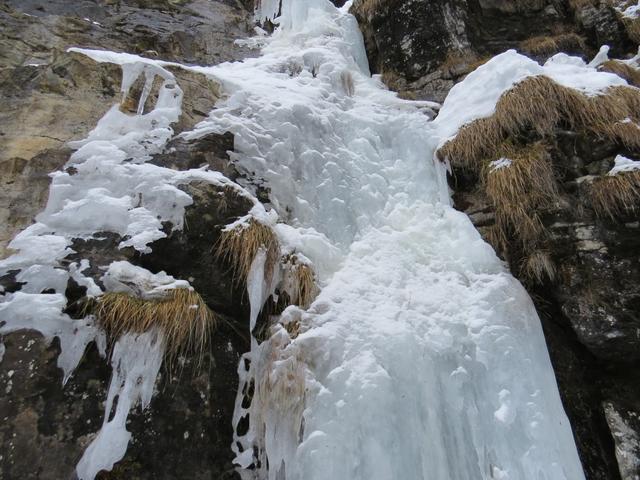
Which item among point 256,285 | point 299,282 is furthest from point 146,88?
point 299,282

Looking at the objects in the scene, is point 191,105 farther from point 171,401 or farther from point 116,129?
point 171,401

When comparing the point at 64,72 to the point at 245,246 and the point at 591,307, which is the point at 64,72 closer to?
the point at 245,246

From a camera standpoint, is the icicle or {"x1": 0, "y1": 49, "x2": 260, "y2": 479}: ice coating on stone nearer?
{"x1": 0, "y1": 49, "x2": 260, "y2": 479}: ice coating on stone

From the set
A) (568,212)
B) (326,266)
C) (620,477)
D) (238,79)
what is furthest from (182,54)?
(620,477)

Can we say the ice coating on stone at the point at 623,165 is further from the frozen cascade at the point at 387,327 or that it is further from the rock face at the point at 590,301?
the frozen cascade at the point at 387,327

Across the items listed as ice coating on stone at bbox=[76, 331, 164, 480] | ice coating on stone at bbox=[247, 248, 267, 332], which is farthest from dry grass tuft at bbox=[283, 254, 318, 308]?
ice coating on stone at bbox=[76, 331, 164, 480]

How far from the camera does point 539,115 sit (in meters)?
4.11

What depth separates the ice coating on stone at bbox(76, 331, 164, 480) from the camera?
2299 mm

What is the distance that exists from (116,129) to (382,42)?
183 inches

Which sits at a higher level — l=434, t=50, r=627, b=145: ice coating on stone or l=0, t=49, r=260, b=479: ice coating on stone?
l=434, t=50, r=627, b=145: ice coating on stone

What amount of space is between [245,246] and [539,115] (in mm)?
3061

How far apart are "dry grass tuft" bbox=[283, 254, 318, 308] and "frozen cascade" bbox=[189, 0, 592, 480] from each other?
0.08m

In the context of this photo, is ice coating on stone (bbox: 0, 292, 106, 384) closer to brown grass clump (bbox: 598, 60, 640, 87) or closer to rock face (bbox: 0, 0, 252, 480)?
rock face (bbox: 0, 0, 252, 480)

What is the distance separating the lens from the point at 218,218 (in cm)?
324
